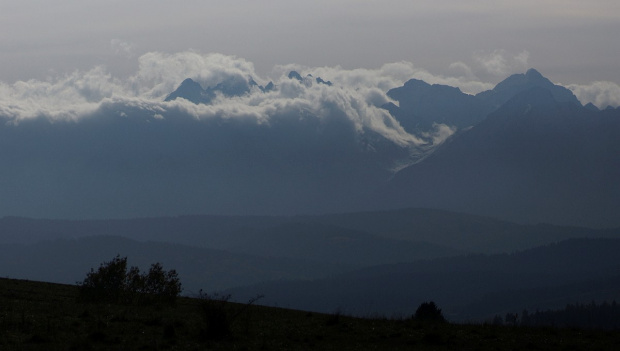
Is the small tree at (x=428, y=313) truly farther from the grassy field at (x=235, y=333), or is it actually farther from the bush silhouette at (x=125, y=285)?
the bush silhouette at (x=125, y=285)

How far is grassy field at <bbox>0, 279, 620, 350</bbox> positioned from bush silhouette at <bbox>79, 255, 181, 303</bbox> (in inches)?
191

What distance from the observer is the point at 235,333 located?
4203 centimetres

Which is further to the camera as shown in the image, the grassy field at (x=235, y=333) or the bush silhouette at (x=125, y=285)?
the bush silhouette at (x=125, y=285)

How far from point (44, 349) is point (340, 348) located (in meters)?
11.4

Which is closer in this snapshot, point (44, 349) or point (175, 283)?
point (44, 349)

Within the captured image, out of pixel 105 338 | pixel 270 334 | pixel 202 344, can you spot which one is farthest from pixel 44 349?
pixel 270 334

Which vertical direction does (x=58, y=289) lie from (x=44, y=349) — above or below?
above

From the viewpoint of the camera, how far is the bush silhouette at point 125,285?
54719 millimetres

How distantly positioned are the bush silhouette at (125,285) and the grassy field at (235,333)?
4.86 m

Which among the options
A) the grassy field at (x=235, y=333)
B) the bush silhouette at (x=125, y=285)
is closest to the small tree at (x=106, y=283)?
the bush silhouette at (x=125, y=285)

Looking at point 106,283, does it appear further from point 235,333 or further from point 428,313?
point 428,313

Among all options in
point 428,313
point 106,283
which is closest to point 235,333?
point 106,283

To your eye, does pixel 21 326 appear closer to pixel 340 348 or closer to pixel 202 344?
pixel 202 344

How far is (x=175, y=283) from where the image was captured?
5700cm
